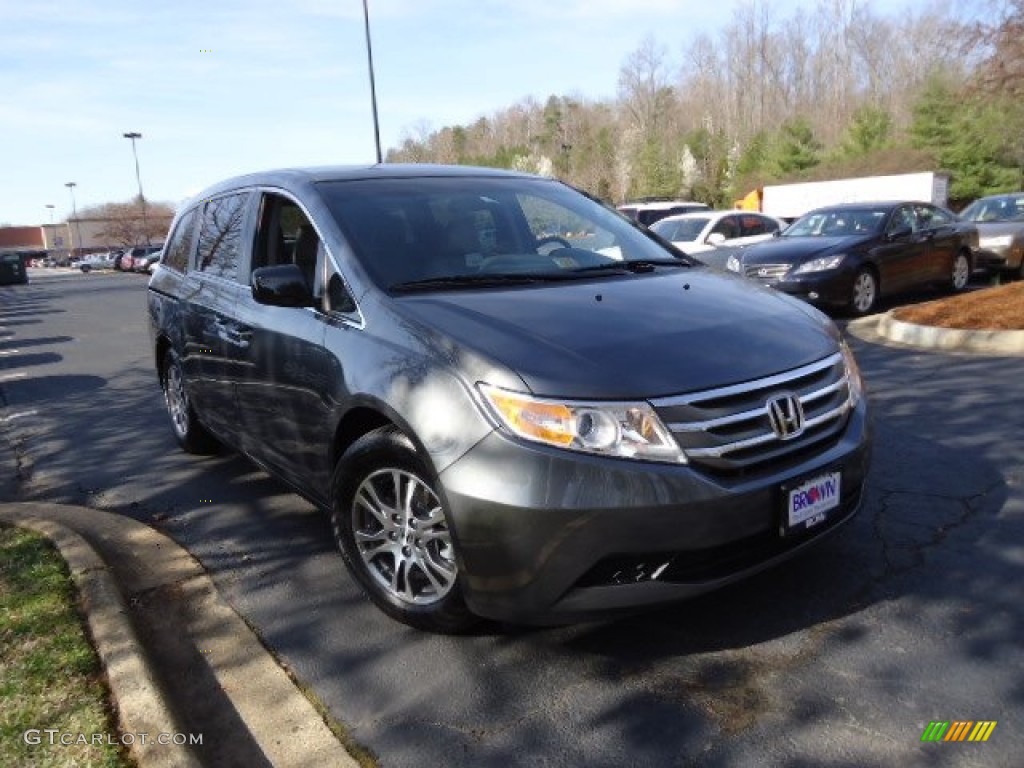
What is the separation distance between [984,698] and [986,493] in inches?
77.2

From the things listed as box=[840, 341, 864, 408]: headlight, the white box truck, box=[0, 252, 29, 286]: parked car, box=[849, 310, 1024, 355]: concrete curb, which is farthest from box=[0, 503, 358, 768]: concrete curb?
box=[0, 252, 29, 286]: parked car

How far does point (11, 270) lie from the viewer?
1745 inches

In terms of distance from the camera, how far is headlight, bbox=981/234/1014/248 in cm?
1362

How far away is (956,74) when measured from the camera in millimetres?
41531

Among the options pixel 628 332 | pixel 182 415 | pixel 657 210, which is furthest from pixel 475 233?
pixel 657 210

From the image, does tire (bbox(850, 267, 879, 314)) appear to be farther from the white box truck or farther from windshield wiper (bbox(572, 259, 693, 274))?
the white box truck

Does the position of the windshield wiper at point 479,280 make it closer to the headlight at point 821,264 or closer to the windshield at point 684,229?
the headlight at point 821,264

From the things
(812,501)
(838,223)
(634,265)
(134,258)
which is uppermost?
(634,265)

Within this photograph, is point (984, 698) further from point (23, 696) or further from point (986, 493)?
point (23, 696)

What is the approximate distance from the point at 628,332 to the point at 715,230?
12609 millimetres

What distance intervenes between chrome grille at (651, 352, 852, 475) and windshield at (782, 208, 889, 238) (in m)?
9.34

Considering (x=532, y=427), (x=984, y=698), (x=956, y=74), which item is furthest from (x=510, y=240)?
(x=956, y=74)

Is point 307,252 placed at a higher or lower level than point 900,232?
higher

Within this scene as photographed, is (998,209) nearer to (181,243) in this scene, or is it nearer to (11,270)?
(181,243)
